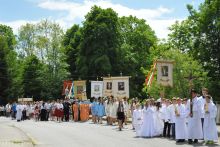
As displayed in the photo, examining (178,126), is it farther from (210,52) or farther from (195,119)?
(210,52)

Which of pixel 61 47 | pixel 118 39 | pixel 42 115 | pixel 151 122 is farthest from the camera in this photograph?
pixel 61 47

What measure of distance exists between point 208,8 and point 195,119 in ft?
101

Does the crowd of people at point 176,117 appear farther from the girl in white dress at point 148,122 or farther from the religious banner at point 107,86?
the religious banner at point 107,86

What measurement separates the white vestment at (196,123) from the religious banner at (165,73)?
12.4m

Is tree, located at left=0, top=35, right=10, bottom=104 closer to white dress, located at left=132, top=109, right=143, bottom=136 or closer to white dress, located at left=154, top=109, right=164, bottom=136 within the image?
white dress, located at left=132, top=109, right=143, bottom=136

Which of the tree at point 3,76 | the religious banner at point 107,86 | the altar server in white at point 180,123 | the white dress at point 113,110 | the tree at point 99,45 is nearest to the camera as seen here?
the altar server in white at point 180,123

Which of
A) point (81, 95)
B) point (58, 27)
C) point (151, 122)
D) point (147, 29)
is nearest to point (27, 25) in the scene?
point (58, 27)

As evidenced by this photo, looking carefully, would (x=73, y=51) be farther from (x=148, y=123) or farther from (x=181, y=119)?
(x=181, y=119)

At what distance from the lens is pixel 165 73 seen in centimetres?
3186

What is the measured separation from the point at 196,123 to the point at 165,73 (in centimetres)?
1275

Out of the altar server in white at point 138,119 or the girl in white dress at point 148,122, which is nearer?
the girl in white dress at point 148,122

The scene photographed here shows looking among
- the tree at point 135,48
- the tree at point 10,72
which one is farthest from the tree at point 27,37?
the tree at point 135,48

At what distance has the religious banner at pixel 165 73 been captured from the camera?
3175cm

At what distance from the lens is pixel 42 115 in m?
41.2
